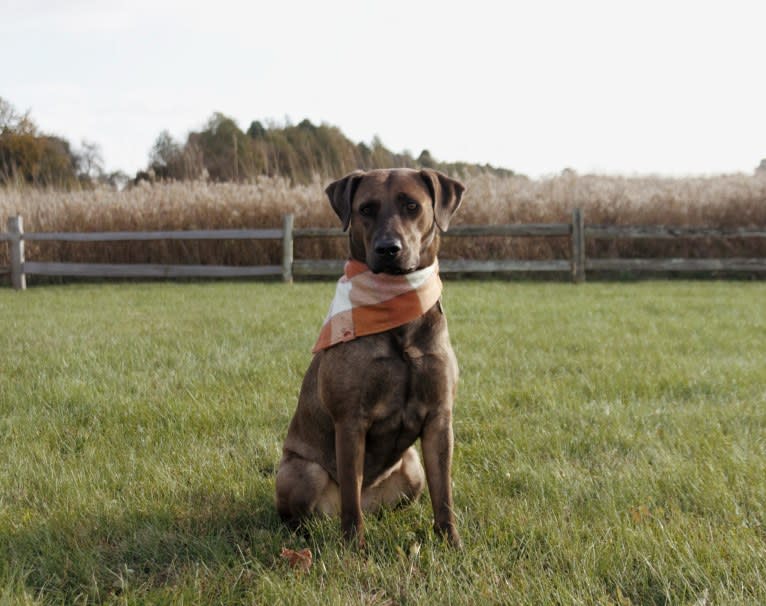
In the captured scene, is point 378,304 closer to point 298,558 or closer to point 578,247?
point 298,558

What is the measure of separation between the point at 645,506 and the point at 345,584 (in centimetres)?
120

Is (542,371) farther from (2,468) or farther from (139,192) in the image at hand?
(139,192)

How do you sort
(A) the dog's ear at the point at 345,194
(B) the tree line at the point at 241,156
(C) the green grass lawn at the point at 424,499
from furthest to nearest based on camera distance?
(B) the tree line at the point at 241,156 → (A) the dog's ear at the point at 345,194 → (C) the green grass lawn at the point at 424,499

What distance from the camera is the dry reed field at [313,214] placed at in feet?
45.1

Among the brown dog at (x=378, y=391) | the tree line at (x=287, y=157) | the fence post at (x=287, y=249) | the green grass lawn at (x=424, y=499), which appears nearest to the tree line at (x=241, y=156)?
the tree line at (x=287, y=157)

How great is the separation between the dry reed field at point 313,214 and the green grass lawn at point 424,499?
282 inches

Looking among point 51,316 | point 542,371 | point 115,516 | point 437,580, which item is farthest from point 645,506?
point 51,316

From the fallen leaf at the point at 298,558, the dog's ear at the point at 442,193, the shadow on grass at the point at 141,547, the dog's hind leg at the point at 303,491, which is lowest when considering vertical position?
the shadow on grass at the point at 141,547

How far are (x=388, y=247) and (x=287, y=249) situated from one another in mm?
10166

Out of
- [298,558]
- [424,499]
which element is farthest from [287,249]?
[298,558]

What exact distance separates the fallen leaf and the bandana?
2.30ft

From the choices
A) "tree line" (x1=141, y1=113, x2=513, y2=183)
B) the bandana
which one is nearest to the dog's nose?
the bandana

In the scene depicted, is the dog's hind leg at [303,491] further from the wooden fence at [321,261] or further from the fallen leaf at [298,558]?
the wooden fence at [321,261]

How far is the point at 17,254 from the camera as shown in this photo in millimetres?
12484
